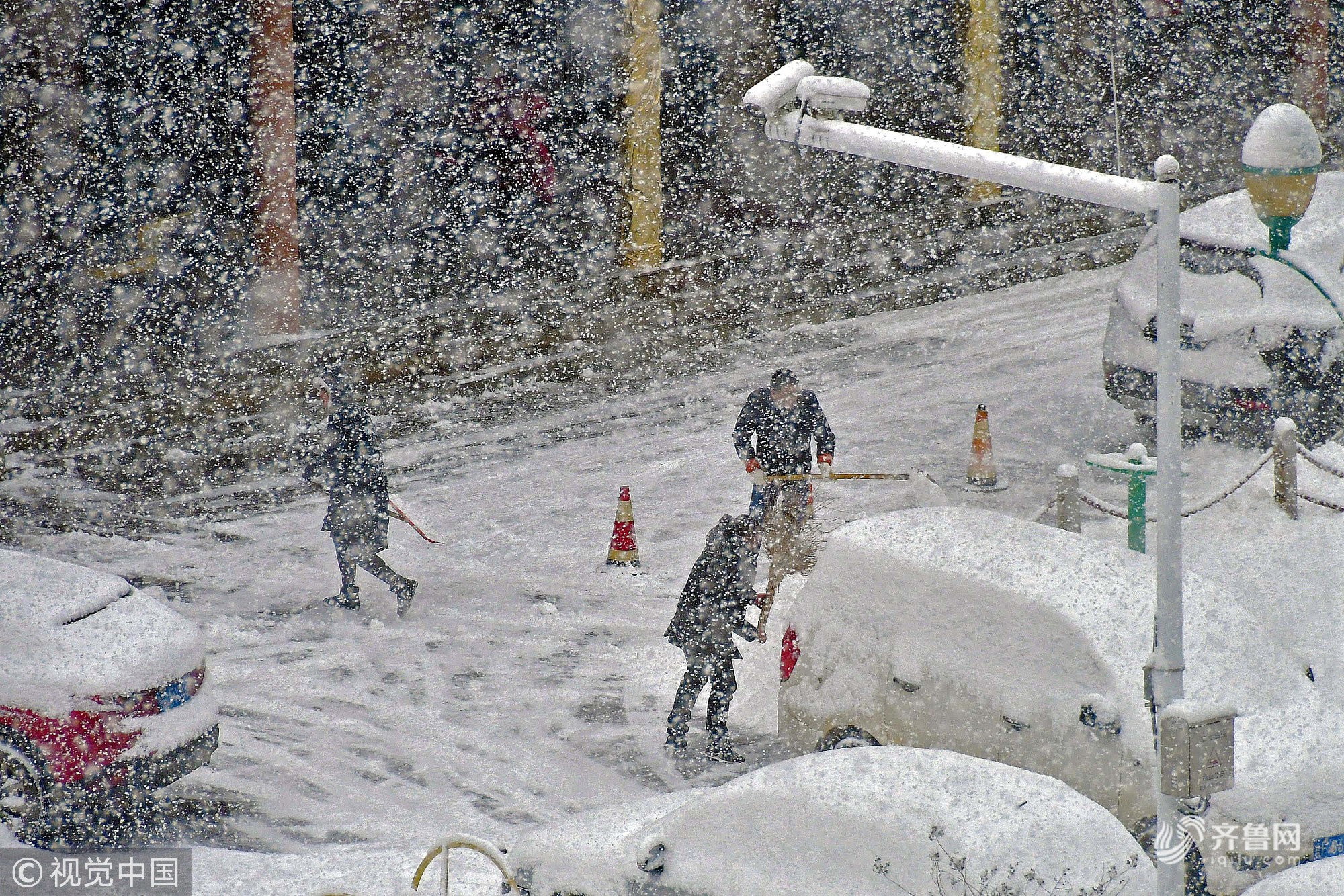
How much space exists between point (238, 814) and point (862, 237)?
1437 centimetres

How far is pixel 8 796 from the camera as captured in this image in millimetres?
7316

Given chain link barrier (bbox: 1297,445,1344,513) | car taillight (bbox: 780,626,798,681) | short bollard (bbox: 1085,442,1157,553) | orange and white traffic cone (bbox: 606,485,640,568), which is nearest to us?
car taillight (bbox: 780,626,798,681)

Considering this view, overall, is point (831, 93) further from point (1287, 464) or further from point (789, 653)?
point (1287, 464)

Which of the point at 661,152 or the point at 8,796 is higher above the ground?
the point at 661,152

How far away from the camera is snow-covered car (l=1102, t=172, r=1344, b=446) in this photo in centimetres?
1173

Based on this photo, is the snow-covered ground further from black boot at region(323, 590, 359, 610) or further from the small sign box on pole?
the small sign box on pole

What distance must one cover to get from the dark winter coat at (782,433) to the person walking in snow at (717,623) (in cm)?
240

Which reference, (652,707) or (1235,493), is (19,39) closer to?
(652,707)

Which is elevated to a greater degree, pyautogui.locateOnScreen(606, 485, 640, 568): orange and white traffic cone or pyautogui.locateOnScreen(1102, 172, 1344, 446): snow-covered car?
pyautogui.locateOnScreen(1102, 172, 1344, 446): snow-covered car

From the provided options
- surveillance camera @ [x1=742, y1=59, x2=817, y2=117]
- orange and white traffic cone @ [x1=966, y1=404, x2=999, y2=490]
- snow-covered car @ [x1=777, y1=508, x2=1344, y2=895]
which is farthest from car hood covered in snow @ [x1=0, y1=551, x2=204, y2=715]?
orange and white traffic cone @ [x1=966, y1=404, x2=999, y2=490]

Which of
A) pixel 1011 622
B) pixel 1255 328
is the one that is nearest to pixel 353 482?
pixel 1011 622

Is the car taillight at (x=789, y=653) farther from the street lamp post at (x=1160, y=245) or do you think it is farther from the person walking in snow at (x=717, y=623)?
the street lamp post at (x=1160, y=245)

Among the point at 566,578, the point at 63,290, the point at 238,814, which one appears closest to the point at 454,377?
the point at 63,290

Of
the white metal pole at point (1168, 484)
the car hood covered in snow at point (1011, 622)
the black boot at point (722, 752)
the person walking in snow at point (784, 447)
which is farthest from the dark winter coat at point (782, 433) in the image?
the white metal pole at point (1168, 484)
